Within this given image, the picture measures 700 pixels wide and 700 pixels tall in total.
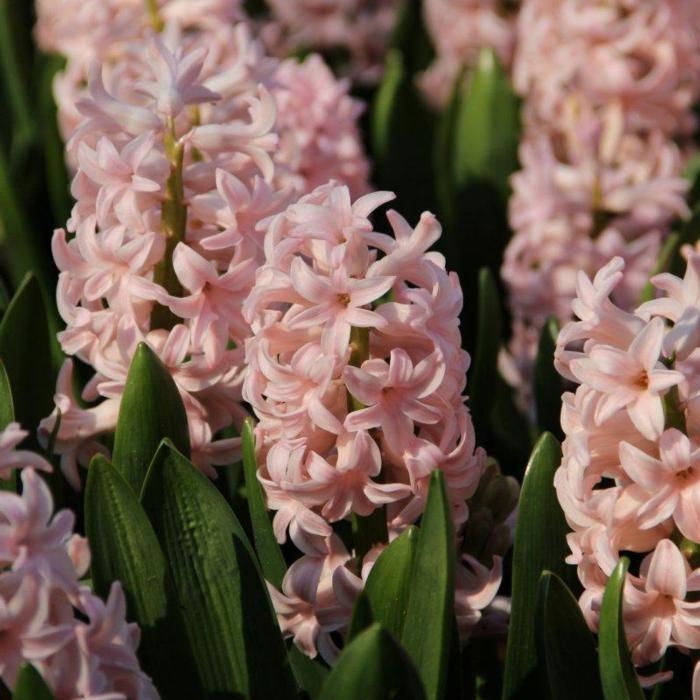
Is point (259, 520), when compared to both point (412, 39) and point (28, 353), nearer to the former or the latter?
point (28, 353)

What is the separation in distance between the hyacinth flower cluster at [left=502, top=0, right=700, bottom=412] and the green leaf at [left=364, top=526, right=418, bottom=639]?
1.05m

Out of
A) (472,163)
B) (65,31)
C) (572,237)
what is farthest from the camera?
(472,163)

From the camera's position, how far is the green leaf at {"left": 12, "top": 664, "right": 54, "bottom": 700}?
963 millimetres

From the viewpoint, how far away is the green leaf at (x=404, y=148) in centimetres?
271

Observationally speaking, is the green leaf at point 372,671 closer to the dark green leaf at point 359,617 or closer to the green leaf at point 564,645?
the dark green leaf at point 359,617

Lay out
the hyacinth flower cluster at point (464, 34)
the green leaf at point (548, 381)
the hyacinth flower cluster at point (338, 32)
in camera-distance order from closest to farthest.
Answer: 1. the green leaf at point (548, 381)
2. the hyacinth flower cluster at point (464, 34)
3. the hyacinth flower cluster at point (338, 32)

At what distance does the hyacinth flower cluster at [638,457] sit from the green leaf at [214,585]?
0.29 meters

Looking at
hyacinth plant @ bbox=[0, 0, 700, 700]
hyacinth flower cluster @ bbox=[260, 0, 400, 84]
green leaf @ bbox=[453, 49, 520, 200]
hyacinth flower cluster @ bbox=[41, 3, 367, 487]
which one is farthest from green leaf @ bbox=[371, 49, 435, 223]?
hyacinth flower cluster @ bbox=[41, 3, 367, 487]

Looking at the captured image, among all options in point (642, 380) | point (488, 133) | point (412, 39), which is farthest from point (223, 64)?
point (412, 39)

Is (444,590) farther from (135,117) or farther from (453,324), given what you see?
(135,117)

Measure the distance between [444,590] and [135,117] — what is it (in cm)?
61

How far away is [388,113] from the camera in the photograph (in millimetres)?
2736

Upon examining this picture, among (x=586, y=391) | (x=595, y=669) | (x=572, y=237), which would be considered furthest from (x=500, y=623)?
(x=572, y=237)

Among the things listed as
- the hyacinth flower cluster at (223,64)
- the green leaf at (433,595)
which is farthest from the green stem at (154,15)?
the green leaf at (433,595)
